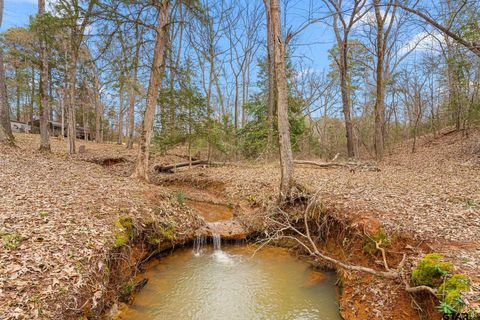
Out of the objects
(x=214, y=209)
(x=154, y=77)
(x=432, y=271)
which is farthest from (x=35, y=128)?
(x=432, y=271)

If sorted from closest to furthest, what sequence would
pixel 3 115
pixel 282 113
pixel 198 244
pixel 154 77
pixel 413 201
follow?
pixel 413 201 → pixel 198 244 → pixel 282 113 → pixel 154 77 → pixel 3 115

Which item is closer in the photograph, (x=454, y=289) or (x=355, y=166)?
(x=454, y=289)

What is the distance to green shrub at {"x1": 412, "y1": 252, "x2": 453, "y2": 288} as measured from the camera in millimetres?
3234

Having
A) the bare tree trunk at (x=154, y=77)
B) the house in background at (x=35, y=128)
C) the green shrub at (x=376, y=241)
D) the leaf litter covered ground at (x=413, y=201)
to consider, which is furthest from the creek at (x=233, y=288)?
the house in background at (x=35, y=128)

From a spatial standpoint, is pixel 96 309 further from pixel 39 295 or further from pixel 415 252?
pixel 415 252

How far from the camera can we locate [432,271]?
10.8 feet

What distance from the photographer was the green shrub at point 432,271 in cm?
323

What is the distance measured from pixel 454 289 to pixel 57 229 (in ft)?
18.5

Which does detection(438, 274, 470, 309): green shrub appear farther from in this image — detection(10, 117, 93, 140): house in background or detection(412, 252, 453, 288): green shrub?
detection(10, 117, 93, 140): house in background

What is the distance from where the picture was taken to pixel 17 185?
5.92m

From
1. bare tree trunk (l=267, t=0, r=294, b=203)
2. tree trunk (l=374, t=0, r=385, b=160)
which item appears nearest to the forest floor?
bare tree trunk (l=267, t=0, r=294, b=203)

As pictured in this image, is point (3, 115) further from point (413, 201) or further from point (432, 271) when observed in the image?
point (413, 201)

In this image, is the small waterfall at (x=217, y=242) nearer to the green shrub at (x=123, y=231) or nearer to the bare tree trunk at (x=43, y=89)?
the green shrub at (x=123, y=231)

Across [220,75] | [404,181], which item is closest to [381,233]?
[404,181]
